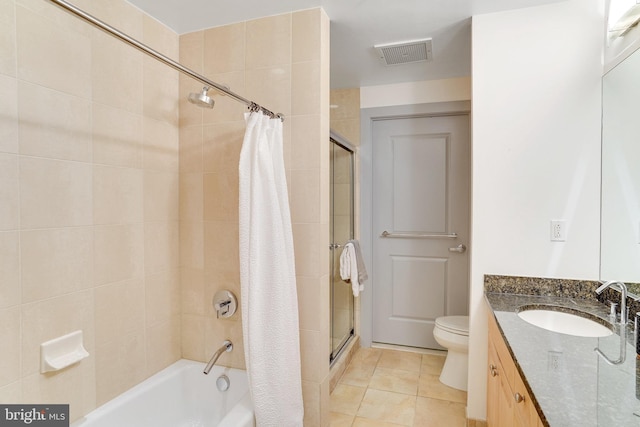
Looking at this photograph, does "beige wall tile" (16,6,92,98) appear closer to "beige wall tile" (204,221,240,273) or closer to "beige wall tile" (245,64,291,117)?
"beige wall tile" (245,64,291,117)

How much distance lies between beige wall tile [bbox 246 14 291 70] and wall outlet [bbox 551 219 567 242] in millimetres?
1608

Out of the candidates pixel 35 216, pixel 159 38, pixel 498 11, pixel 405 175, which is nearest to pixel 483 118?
pixel 498 11

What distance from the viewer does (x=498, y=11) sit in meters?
1.77

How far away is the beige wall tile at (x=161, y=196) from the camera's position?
5.79 feet

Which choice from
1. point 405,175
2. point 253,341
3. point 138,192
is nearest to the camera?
point 253,341

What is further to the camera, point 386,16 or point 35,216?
point 386,16

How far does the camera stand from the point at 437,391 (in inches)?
91.5

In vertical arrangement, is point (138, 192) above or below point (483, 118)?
below

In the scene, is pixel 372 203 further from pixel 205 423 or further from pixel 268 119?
pixel 205 423

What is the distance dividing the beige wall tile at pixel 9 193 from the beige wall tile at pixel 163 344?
85cm

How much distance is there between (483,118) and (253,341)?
1.63 meters

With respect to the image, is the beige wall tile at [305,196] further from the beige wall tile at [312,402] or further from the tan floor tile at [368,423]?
the tan floor tile at [368,423]

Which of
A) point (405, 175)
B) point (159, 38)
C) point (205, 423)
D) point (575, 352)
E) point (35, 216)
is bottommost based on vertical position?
point (205, 423)

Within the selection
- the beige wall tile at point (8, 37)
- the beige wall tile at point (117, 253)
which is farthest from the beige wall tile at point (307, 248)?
the beige wall tile at point (8, 37)
